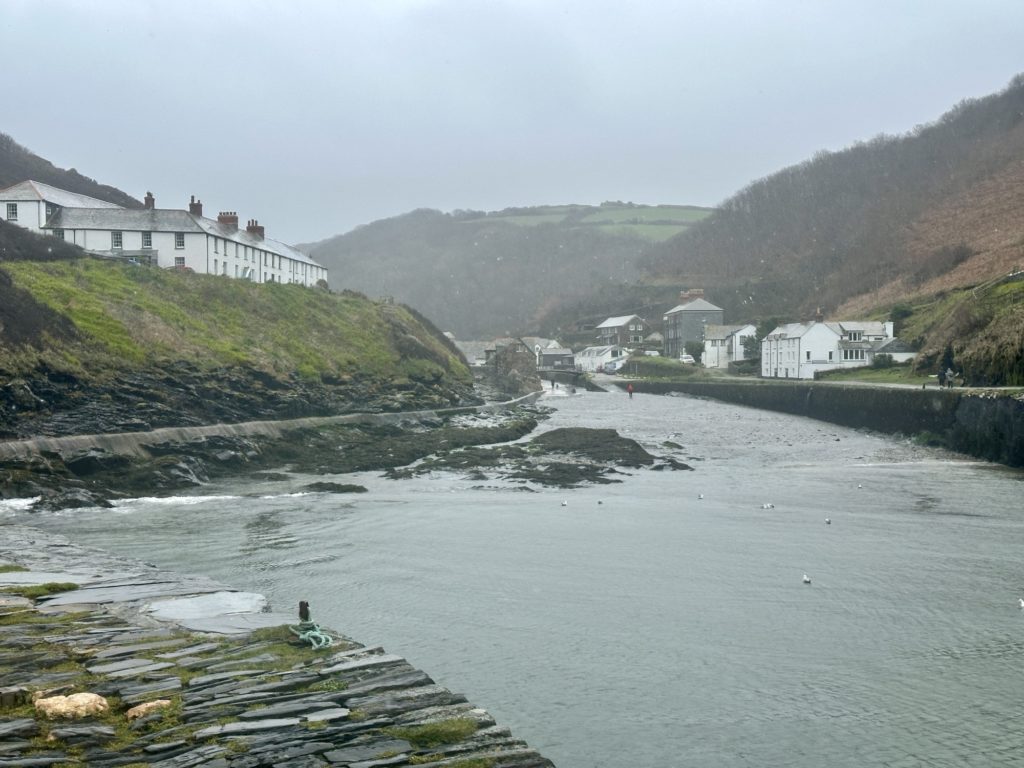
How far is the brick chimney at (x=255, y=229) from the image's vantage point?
75.2 m

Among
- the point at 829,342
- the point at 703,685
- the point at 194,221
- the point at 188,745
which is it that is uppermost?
the point at 194,221

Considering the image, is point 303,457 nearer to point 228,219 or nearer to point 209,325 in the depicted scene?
point 209,325

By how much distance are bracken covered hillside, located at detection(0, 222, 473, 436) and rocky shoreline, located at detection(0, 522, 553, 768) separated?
2148 cm

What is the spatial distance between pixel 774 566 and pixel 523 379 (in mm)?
74308

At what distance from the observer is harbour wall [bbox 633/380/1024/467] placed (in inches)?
1470

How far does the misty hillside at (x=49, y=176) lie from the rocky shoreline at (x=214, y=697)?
81.8m


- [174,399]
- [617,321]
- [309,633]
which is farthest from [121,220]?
[617,321]

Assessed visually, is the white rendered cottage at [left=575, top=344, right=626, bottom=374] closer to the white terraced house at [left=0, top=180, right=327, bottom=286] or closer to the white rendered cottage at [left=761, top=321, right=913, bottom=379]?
the white rendered cottage at [left=761, top=321, right=913, bottom=379]

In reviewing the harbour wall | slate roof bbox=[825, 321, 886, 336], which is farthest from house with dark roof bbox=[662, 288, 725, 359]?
the harbour wall

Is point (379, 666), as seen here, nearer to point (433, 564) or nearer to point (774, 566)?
point (433, 564)

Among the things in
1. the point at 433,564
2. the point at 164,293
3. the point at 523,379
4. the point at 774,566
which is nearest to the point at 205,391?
the point at 164,293

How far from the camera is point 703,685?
13273mm

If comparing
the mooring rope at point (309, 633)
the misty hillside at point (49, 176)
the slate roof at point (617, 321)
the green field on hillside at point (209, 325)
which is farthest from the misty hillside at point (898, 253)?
the misty hillside at point (49, 176)

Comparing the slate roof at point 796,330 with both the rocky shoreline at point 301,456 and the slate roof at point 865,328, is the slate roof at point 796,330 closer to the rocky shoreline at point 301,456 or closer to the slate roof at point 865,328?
the slate roof at point 865,328
